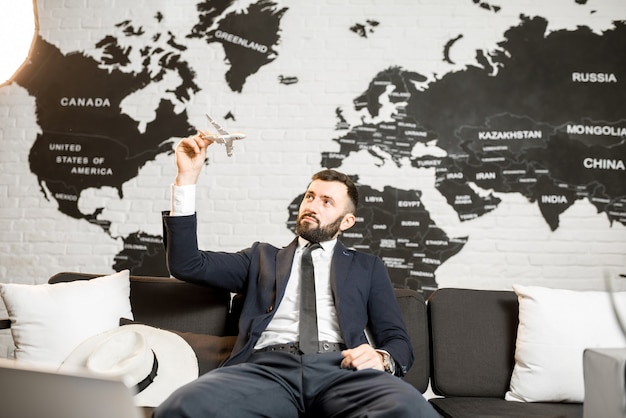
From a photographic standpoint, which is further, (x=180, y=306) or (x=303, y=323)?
(x=180, y=306)

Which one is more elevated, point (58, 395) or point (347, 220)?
point (347, 220)

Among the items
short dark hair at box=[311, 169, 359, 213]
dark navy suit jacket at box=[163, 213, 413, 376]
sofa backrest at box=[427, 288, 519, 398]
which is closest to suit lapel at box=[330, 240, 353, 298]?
dark navy suit jacket at box=[163, 213, 413, 376]

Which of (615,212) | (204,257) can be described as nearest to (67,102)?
(204,257)

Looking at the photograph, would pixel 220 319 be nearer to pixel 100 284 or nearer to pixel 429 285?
pixel 100 284

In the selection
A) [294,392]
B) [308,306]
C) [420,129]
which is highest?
[420,129]

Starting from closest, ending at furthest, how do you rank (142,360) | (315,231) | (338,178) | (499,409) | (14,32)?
(14,32) < (142,360) < (499,409) < (315,231) < (338,178)

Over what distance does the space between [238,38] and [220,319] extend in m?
1.76

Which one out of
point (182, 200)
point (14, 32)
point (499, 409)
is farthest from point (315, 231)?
point (14, 32)

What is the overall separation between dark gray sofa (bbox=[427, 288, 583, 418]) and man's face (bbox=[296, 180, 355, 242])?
0.53 m

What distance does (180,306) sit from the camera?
89.2 inches

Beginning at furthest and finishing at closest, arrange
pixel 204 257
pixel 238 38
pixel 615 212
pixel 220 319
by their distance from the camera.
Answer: pixel 238 38
pixel 615 212
pixel 220 319
pixel 204 257

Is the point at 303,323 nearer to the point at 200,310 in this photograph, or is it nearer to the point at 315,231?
the point at 315,231

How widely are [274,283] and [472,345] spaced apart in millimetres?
835

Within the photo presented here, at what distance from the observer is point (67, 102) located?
10.8 ft
